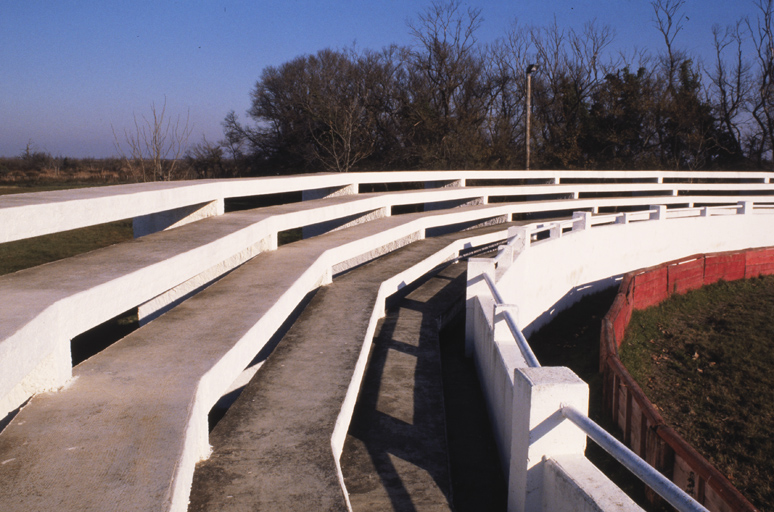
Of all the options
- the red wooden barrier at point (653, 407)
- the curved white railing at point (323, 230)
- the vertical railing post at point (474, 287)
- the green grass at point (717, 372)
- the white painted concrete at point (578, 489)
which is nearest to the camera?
the white painted concrete at point (578, 489)

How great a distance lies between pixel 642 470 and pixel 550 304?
8768 millimetres

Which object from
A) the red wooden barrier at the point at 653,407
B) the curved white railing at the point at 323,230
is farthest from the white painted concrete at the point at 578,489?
the red wooden barrier at the point at 653,407

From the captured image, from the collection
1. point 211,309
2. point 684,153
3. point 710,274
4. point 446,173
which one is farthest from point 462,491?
point 684,153

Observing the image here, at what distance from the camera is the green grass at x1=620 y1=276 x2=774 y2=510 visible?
21.7 feet

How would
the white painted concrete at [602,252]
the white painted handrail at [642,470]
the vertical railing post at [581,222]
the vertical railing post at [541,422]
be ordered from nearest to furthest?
the white painted handrail at [642,470] < the vertical railing post at [541,422] < the white painted concrete at [602,252] < the vertical railing post at [581,222]

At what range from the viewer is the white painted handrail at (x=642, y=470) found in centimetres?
234

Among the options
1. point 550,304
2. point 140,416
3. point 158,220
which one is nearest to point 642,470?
point 140,416

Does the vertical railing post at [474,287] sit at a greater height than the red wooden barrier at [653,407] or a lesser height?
greater

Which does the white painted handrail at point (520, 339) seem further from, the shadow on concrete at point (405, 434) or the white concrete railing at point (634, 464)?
the shadow on concrete at point (405, 434)

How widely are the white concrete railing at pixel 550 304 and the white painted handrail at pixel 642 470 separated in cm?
5

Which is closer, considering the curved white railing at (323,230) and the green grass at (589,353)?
the curved white railing at (323,230)

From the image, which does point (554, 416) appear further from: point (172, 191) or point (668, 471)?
point (172, 191)

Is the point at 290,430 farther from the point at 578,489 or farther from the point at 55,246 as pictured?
the point at 55,246

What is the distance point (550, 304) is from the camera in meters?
11.1
